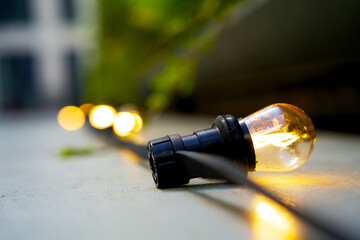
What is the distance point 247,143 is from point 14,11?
2809 centimetres

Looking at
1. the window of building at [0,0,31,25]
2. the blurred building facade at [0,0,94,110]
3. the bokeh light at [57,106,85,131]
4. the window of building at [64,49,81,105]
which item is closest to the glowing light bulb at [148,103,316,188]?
the bokeh light at [57,106,85,131]

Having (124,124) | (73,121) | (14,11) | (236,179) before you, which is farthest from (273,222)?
(14,11)

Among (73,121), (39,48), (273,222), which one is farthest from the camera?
(39,48)

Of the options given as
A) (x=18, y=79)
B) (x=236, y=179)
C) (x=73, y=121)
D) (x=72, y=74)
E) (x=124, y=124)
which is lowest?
(x=73, y=121)

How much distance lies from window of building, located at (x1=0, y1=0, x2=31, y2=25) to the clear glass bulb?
2778 centimetres

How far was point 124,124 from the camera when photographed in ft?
11.8

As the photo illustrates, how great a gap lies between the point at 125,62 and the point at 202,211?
30.7 ft

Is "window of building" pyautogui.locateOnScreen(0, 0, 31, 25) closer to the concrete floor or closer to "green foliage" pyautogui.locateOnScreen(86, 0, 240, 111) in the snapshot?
"green foliage" pyautogui.locateOnScreen(86, 0, 240, 111)

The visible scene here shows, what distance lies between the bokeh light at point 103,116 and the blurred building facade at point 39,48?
2269 cm

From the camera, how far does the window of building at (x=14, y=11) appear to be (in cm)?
2572

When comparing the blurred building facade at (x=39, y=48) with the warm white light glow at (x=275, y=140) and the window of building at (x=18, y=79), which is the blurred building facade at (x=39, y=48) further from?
the warm white light glow at (x=275, y=140)

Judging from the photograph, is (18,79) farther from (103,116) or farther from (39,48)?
(103,116)

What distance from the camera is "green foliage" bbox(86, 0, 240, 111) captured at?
4812 millimetres

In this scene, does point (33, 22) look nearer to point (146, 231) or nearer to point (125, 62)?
point (125, 62)
